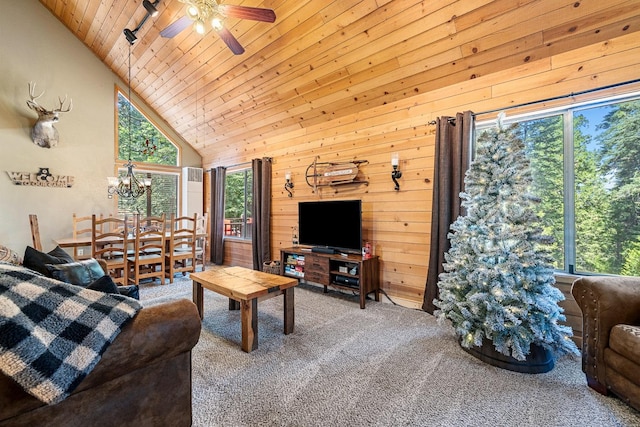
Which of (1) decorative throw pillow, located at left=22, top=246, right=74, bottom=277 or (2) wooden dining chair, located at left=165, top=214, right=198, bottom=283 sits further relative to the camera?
(2) wooden dining chair, located at left=165, top=214, right=198, bottom=283

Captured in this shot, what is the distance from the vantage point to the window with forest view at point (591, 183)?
2451mm

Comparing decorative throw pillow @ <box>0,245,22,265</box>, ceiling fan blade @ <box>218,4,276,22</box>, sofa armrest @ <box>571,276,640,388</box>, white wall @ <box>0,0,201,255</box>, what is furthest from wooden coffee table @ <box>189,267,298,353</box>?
white wall @ <box>0,0,201,255</box>

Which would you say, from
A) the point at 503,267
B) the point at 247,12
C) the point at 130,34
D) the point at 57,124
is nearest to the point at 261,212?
the point at 130,34

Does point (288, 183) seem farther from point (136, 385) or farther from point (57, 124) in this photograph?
point (57, 124)

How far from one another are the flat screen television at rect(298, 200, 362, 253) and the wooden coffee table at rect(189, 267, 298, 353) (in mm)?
1179

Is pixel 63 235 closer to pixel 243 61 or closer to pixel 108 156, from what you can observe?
pixel 108 156

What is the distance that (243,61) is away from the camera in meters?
4.03

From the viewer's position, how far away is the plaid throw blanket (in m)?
0.97

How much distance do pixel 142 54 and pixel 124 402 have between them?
18.0 feet

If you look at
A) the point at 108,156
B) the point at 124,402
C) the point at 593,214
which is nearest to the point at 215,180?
the point at 108,156

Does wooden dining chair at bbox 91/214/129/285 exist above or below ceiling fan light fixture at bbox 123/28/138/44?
below

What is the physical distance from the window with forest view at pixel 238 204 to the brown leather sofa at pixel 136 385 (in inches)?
184

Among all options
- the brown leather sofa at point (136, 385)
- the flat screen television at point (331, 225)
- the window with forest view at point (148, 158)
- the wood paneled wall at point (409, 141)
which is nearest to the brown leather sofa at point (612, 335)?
the wood paneled wall at point (409, 141)

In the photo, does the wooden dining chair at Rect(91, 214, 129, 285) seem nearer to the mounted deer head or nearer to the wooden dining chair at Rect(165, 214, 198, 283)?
the wooden dining chair at Rect(165, 214, 198, 283)
